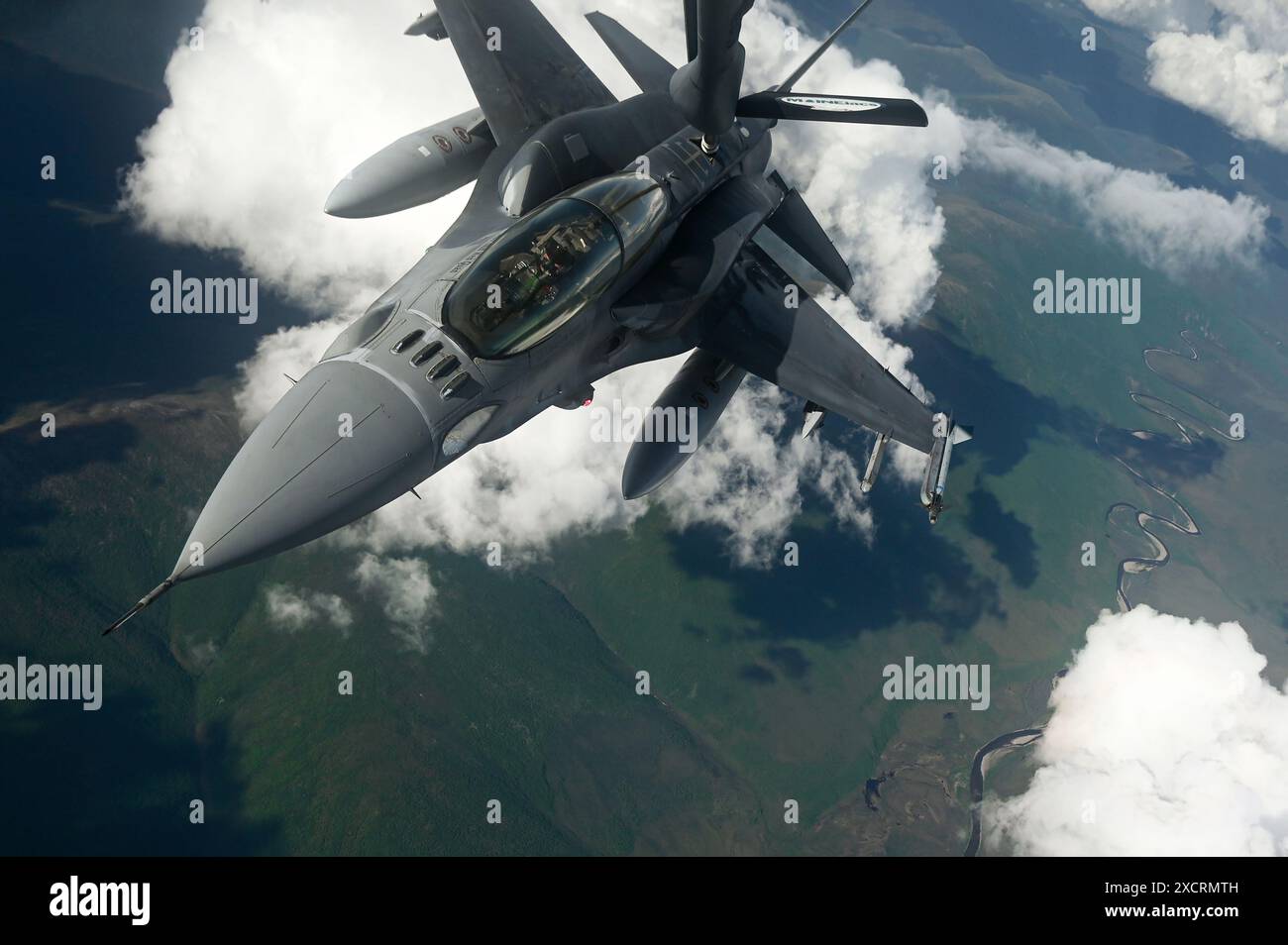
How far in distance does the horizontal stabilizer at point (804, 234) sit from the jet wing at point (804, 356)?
163 inches

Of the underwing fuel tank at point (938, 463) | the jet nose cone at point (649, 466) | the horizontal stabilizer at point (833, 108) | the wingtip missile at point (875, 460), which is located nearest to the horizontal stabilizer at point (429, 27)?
the horizontal stabilizer at point (833, 108)

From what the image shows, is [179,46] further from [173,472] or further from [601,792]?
[601,792]

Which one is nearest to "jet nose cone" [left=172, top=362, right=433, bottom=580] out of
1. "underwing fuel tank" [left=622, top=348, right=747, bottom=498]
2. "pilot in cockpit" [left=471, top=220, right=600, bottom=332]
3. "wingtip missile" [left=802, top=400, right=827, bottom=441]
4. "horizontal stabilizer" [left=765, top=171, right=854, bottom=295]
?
"pilot in cockpit" [left=471, top=220, right=600, bottom=332]

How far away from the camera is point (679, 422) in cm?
1933

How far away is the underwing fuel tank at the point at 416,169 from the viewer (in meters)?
19.3

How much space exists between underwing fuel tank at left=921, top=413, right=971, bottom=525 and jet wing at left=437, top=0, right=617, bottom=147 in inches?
558

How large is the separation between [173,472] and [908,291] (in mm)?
177992

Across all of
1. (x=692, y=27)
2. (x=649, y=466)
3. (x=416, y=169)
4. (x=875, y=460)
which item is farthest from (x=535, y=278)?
(x=875, y=460)

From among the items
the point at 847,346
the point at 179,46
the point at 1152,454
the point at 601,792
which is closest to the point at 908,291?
the point at 1152,454

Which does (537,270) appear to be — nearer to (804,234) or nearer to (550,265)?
(550,265)

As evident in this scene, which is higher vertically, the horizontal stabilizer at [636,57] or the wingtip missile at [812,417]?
the horizontal stabilizer at [636,57]

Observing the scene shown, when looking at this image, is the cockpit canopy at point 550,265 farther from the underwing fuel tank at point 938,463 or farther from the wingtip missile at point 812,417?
the underwing fuel tank at point 938,463

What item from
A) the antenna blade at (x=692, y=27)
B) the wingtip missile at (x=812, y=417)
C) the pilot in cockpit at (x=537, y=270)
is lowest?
the wingtip missile at (x=812, y=417)

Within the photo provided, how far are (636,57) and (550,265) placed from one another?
14.1 metres
